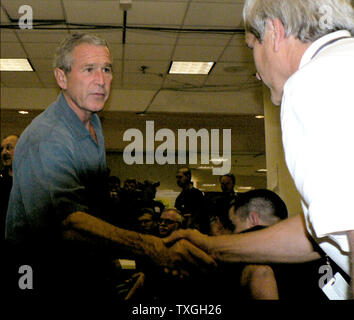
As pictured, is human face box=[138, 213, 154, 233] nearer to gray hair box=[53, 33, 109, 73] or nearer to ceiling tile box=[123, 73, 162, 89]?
gray hair box=[53, 33, 109, 73]

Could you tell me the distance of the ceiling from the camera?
3125 millimetres

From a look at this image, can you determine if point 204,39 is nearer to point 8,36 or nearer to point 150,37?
point 150,37

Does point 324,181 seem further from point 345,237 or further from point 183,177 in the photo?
point 183,177

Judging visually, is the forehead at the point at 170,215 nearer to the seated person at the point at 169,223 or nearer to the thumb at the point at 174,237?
the seated person at the point at 169,223

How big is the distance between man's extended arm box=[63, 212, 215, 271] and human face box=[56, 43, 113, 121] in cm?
29

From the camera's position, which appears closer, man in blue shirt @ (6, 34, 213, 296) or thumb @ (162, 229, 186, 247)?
man in blue shirt @ (6, 34, 213, 296)

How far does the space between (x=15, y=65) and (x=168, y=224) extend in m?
2.56

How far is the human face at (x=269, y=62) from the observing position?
72 centimetres

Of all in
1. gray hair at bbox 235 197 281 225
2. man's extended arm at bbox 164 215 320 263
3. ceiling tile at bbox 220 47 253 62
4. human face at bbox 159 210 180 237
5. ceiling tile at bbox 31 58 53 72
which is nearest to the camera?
man's extended arm at bbox 164 215 320 263

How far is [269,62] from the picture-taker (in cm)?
73

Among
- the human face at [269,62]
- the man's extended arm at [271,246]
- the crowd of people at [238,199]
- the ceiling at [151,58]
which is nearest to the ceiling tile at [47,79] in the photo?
the ceiling at [151,58]

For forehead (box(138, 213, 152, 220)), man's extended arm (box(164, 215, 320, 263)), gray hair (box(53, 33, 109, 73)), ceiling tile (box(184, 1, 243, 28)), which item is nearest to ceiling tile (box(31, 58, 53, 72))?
ceiling tile (box(184, 1, 243, 28))

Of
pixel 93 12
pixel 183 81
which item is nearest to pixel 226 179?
pixel 183 81
